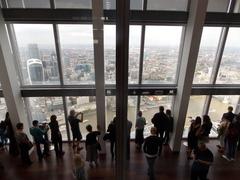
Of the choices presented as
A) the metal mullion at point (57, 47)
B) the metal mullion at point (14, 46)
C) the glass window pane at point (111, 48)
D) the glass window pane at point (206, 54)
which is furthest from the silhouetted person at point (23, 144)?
the glass window pane at point (206, 54)

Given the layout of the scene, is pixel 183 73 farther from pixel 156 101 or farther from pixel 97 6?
pixel 97 6

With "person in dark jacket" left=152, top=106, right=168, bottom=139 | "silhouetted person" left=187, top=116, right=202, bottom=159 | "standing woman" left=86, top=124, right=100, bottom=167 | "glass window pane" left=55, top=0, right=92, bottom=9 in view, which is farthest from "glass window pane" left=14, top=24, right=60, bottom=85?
"silhouetted person" left=187, top=116, right=202, bottom=159

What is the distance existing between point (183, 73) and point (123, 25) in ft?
9.89

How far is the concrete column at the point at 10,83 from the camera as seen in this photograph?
351 cm

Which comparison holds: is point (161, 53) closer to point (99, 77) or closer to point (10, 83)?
point (99, 77)

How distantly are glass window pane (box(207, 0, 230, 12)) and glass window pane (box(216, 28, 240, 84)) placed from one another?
55 cm

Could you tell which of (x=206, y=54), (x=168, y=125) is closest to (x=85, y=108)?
(x=168, y=125)

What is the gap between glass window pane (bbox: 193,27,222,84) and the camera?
379 cm

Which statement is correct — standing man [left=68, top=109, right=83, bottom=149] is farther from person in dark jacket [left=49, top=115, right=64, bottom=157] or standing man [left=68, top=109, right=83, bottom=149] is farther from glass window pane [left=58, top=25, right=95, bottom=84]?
glass window pane [left=58, top=25, right=95, bottom=84]

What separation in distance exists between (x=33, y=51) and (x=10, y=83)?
798mm

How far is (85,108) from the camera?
413 centimetres

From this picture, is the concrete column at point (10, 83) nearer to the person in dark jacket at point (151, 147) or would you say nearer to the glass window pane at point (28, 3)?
the glass window pane at point (28, 3)

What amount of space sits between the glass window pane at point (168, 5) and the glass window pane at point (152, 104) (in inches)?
71.1

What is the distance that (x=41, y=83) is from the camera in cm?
415
